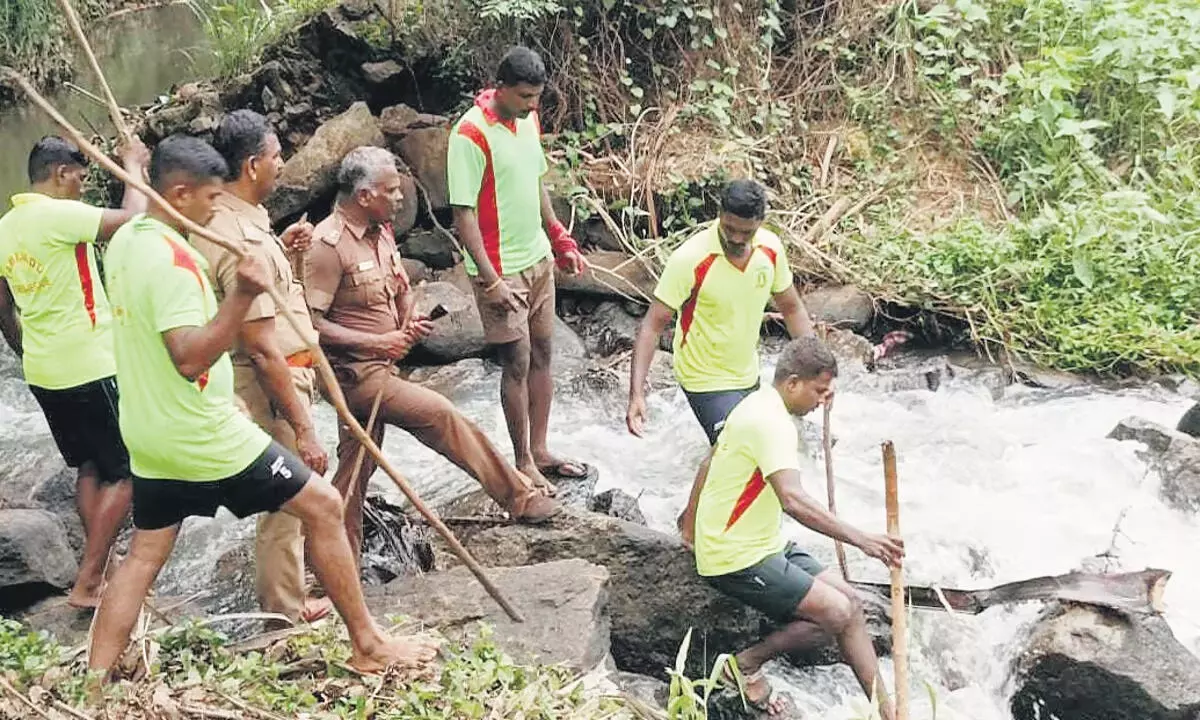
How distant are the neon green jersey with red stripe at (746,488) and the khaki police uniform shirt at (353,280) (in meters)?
1.36

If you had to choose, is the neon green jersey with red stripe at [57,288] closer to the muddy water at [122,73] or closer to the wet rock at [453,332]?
the wet rock at [453,332]

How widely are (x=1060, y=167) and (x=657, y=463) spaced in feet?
14.4

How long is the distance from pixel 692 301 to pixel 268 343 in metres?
2.01

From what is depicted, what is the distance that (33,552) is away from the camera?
16.4 ft

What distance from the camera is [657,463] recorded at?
24.0ft

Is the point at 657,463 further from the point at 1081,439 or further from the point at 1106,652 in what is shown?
the point at 1106,652

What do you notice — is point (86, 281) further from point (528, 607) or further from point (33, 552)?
point (528, 607)

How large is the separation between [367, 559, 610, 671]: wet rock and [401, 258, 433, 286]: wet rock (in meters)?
4.89

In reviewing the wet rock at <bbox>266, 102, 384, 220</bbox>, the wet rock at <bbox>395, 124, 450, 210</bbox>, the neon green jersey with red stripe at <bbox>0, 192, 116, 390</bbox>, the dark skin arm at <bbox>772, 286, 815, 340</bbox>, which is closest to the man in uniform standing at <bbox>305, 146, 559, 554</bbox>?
the neon green jersey with red stripe at <bbox>0, 192, 116, 390</bbox>

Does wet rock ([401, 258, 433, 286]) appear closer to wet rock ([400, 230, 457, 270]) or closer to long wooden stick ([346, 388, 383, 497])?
wet rock ([400, 230, 457, 270])

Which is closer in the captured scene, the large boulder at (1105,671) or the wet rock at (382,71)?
the large boulder at (1105,671)

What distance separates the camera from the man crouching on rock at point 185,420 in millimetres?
3396

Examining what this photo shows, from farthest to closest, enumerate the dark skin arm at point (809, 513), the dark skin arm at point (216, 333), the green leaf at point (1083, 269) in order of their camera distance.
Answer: the green leaf at point (1083, 269)
the dark skin arm at point (809, 513)
the dark skin arm at point (216, 333)

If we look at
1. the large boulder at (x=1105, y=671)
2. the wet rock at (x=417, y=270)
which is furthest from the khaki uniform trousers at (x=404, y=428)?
the wet rock at (x=417, y=270)
